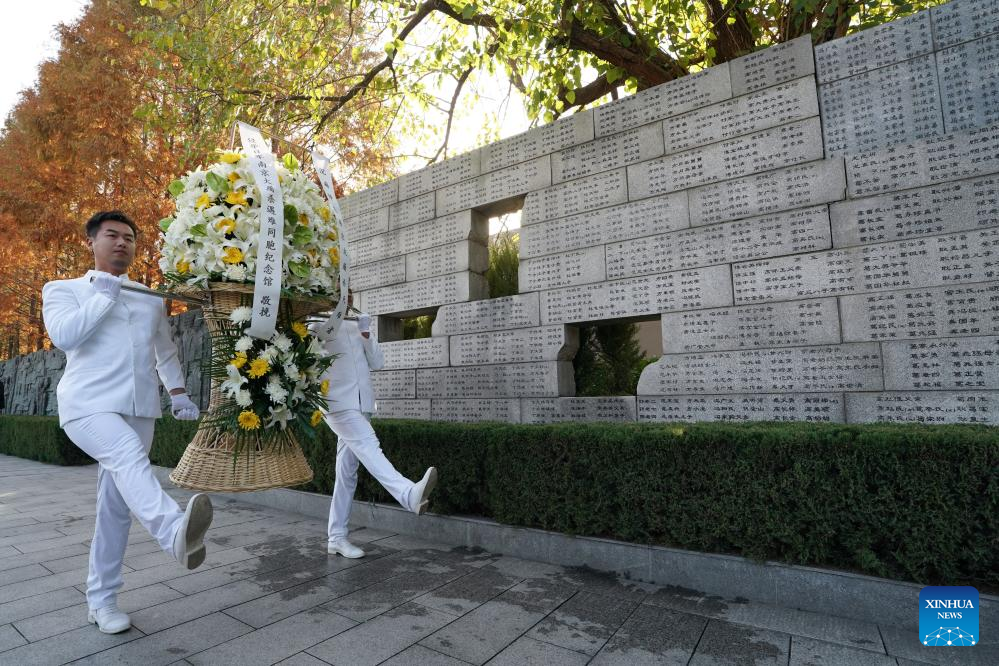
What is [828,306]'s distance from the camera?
387cm

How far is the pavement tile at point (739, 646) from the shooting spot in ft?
7.56

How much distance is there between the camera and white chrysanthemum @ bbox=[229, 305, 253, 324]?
237cm

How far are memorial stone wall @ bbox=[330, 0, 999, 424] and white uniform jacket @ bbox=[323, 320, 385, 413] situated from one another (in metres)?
1.74

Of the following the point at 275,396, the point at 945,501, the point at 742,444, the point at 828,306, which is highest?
the point at 828,306

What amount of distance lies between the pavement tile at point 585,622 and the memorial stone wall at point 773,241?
185 centimetres

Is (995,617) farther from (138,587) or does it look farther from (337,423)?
(138,587)

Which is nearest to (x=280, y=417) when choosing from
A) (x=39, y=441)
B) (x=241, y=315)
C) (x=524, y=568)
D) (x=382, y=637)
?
(x=241, y=315)

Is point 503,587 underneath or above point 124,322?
underneath

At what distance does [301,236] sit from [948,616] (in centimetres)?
363

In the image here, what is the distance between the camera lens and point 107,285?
2658mm

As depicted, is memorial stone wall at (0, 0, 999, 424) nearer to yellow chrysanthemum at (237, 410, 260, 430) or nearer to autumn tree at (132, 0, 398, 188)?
yellow chrysanthemum at (237, 410, 260, 430)

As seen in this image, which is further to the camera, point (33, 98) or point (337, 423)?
point (33, 98)

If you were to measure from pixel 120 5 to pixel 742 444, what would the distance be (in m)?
15.7

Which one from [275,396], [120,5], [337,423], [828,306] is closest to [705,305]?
[828,306]
